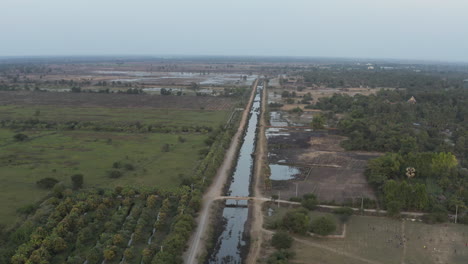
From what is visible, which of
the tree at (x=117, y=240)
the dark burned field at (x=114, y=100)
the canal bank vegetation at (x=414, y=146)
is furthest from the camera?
the dark burned field at (x=114, y=100)

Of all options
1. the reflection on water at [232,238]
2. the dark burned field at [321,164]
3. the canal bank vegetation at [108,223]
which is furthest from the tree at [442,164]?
the canal bank vegetation at [108,223]

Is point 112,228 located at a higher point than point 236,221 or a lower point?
higher

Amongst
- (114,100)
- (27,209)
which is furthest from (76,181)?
(114,100)

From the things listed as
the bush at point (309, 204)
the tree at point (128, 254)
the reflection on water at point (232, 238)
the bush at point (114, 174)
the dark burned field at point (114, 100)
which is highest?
the dark burned field at point (114, 100)

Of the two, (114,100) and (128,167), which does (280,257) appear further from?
(114,100)

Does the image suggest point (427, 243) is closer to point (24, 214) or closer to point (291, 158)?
point (291, 158)

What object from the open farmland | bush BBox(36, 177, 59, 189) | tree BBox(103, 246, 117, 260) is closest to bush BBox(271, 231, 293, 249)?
tree BBox(103, 246, 117, 260)

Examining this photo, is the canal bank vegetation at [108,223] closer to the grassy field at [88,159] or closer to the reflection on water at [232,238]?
the grassy field at [88,159]
